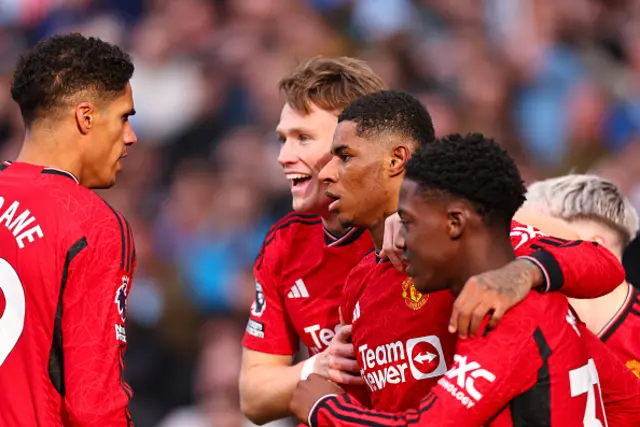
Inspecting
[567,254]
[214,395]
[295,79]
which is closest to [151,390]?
[214,395]

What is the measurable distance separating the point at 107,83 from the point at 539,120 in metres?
4.72

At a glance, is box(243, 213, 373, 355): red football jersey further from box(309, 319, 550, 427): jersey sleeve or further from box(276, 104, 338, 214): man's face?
box(309, 319, 550, 427): jersey sleeve

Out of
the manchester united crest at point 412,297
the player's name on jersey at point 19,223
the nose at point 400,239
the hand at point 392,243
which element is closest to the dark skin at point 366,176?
the hand at point 392,243

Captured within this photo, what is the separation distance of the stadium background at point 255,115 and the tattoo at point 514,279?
4.28 m

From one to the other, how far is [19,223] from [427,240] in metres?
1.27

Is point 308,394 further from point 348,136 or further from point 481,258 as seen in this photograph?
point 348,136

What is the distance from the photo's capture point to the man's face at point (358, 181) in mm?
3561

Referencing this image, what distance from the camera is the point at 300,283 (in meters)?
4.21

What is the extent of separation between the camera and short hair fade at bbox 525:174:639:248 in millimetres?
4438

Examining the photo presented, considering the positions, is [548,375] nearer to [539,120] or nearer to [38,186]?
[38,186]

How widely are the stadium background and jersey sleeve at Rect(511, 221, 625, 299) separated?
153 inches

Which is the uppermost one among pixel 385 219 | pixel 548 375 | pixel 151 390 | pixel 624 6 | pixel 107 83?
pixel 624 6

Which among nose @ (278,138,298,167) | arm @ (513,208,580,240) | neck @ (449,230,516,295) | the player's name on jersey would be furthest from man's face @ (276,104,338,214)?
neck @ (449,230,516,295)

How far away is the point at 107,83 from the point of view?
358 centimetres
